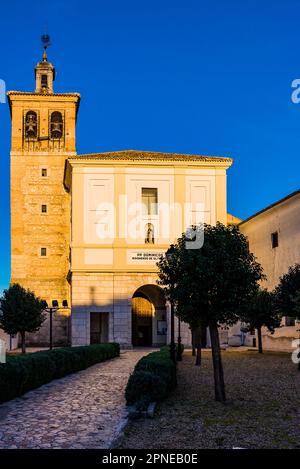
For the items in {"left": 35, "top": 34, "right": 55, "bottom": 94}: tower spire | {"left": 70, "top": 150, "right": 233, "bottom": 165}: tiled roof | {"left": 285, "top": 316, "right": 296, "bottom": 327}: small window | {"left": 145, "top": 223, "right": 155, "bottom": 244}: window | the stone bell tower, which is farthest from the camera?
{"left": 35, "top": 34, "right": 55, "bottom": 94}: tower spire

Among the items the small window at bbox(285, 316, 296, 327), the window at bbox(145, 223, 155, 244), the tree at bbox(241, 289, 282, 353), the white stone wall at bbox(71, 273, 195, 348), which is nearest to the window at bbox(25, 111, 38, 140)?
the window at bbox(145, 223, 155, 244)

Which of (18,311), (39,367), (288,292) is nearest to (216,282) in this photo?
(39,367)

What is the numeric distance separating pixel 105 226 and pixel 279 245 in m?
11.0

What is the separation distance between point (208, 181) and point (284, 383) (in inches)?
1001

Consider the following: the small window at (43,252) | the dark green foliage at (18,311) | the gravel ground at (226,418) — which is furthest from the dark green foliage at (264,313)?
the small window at (43,252)

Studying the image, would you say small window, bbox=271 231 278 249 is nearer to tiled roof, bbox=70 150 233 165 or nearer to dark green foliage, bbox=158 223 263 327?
tiled roof, bbox=70 150 233 165

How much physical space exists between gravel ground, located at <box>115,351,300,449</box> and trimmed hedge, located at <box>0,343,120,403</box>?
3.50 metres

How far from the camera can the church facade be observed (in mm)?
39156

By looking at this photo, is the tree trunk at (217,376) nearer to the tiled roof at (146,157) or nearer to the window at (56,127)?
the tiled roof at (146,157)

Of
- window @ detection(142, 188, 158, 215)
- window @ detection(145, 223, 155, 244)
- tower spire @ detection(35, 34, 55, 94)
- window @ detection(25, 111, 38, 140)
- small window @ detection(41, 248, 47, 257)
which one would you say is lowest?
small window @ detection(41, 248, 47, 257)

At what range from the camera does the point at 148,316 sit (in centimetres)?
4425
